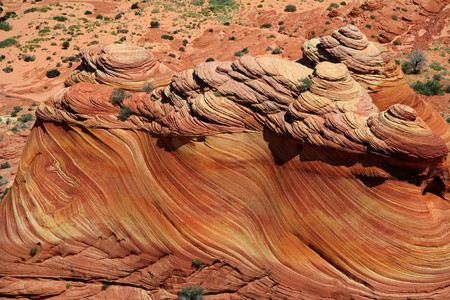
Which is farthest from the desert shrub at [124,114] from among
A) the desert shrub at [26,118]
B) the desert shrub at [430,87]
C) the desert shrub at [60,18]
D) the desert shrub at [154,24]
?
the desert shrub at [60,18]

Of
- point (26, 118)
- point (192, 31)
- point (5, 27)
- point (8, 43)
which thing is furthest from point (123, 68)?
point (5, 27)

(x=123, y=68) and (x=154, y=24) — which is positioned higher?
(x=123, y=68)

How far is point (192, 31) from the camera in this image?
181ft

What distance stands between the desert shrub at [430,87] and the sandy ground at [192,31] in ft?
8.59

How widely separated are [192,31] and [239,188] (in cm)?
4782

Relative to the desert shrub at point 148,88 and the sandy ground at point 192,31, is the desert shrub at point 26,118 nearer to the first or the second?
the sandy ground at point 192,31

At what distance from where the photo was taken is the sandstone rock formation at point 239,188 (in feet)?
35.5

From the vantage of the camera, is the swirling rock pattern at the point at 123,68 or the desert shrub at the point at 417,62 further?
the desert shrub at the point at 417,62

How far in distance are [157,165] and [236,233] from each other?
4.45m

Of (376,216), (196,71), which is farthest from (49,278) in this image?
(376,216)

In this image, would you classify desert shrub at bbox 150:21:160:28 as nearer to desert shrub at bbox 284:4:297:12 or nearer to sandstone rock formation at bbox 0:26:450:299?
desert shrub at bbox 284:4:297:12

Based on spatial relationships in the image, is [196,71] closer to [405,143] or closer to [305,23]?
[405,143]

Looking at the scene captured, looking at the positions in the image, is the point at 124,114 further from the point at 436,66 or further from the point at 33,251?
the point at 436,66

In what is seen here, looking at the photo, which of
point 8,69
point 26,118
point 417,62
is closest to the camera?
point 26,118
